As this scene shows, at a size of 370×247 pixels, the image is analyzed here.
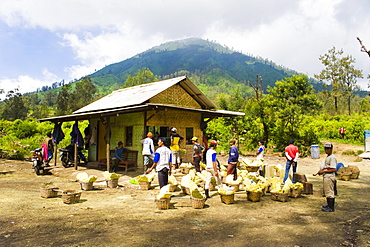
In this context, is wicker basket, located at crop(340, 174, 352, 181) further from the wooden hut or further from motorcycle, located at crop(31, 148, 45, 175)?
motorcycle, located at crop(31, 148, 45, 175)

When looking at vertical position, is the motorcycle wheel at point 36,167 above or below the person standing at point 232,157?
below

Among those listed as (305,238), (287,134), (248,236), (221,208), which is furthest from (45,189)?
(287,134)

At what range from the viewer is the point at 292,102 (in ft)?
70.4

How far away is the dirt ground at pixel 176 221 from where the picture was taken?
4.20 metres

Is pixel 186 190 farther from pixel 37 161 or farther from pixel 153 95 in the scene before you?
pixel 37 161

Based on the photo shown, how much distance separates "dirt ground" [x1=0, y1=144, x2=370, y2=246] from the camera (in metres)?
4.20

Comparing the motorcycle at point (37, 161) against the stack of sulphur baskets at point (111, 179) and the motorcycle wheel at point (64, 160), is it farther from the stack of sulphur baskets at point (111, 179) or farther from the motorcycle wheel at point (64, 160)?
the stack of sulphur baskets at point (111, 179)

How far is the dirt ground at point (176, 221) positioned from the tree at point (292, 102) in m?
13.2

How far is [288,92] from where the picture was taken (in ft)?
70.3

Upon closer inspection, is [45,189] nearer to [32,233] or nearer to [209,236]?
[32,233]

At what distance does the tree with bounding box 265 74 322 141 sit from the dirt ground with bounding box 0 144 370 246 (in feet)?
43.2

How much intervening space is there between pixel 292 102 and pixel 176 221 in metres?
19.0

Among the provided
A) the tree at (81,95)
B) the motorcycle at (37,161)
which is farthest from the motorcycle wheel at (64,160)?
the tree at (81,95)

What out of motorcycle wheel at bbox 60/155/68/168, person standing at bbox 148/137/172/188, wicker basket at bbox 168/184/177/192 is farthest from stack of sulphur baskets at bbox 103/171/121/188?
motorcycle wheel at bbox 60/155/68/168
